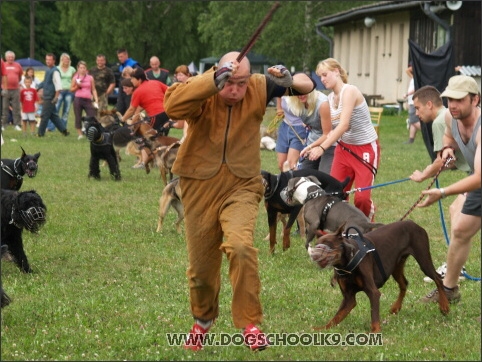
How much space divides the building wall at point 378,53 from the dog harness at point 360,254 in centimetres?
3032

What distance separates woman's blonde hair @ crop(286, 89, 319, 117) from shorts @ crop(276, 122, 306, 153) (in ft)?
Answer: 3.12

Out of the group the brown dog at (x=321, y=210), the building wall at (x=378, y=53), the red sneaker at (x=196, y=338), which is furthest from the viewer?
the building wall at (x=378, y=53)

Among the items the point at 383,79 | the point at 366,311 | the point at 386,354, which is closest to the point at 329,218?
the point at 366,311

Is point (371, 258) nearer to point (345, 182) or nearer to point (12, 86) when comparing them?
point (345, 182)

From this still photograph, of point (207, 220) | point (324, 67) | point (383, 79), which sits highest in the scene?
point (324, 67)

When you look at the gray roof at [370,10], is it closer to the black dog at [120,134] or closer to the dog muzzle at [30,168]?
the black dog at [120,134]

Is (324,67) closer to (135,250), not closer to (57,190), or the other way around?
(135,250)

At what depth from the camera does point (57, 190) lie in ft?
50.7

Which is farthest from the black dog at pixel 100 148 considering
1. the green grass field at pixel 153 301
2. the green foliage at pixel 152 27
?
the green foliage at pixel 152 27

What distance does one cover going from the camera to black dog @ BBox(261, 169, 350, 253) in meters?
9.46

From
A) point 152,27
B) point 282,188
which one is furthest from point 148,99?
point 152,27

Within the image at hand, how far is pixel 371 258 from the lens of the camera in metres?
6.85

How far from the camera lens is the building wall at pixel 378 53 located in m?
38.0

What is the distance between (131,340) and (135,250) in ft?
12.9
